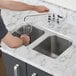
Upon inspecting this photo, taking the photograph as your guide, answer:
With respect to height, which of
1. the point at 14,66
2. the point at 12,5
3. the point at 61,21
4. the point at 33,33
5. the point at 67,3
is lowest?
the point at 14,66

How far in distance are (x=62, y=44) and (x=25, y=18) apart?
400 mm

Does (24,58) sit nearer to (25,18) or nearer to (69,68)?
(69,68)

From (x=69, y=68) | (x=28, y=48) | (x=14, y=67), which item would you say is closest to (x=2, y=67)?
(x=14, y=67)

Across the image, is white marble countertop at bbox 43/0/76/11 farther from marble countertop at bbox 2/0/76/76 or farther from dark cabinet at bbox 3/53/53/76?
dark cabinet at bbox 3/53/53/76

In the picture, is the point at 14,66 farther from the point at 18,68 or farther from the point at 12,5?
the point at 12,5

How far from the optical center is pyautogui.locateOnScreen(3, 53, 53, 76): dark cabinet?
88.6 inches

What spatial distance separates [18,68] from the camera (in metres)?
2.33

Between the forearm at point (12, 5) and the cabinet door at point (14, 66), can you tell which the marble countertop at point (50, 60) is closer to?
the cabinet door at point (14, 66)

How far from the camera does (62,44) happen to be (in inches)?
100

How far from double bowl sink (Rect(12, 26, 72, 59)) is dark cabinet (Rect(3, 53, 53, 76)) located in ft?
0.61

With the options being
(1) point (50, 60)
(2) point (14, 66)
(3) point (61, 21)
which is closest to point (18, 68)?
(2) point (14, 66)

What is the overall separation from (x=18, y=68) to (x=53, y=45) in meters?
0.42

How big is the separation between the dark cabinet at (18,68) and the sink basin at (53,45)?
0.22m

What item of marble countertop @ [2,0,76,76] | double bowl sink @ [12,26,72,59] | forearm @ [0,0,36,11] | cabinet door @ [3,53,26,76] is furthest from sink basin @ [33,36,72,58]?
forearm @ [0,0,36,11]
